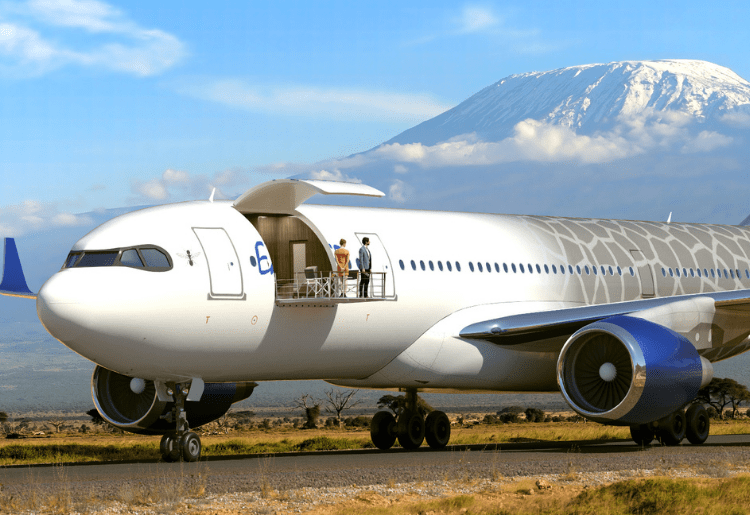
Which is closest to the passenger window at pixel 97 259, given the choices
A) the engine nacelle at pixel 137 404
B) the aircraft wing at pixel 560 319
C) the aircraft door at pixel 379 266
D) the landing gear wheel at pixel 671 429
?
the engine nacelle at pixel 137 404

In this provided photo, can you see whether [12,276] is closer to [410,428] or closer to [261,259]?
[261,259]

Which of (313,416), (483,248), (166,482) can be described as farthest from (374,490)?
(313,416)

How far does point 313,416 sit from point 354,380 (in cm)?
4635

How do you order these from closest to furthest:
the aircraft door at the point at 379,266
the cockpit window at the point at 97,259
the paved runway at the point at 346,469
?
1. the paved runway at the point at 346,469
2. the cockpit window at the point at 97,259
3. the aircraft door at the point at 379,266

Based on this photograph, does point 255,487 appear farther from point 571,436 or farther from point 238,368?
point 571,436

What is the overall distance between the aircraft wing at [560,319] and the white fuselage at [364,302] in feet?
1.08

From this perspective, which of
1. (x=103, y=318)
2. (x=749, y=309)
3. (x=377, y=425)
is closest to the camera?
(x=103, y=318)

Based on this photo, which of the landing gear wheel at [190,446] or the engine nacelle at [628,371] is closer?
the landing gear wheel at [190,446]

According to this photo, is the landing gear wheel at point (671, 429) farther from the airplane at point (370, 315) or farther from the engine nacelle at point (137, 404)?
the engine nacelle at point (137, 404)

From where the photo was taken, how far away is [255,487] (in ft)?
45.8

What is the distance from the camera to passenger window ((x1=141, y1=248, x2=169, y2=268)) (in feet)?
57.6

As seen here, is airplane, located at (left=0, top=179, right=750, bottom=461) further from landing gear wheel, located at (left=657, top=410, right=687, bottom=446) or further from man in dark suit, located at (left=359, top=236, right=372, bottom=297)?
man in dark suit, located at (left=359, top=236, right=372, bottom=297)

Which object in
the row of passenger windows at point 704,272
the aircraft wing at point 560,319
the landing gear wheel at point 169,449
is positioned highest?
the row of passenger windows at point 704,272

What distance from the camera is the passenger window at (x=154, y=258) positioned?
1755 centimetres
